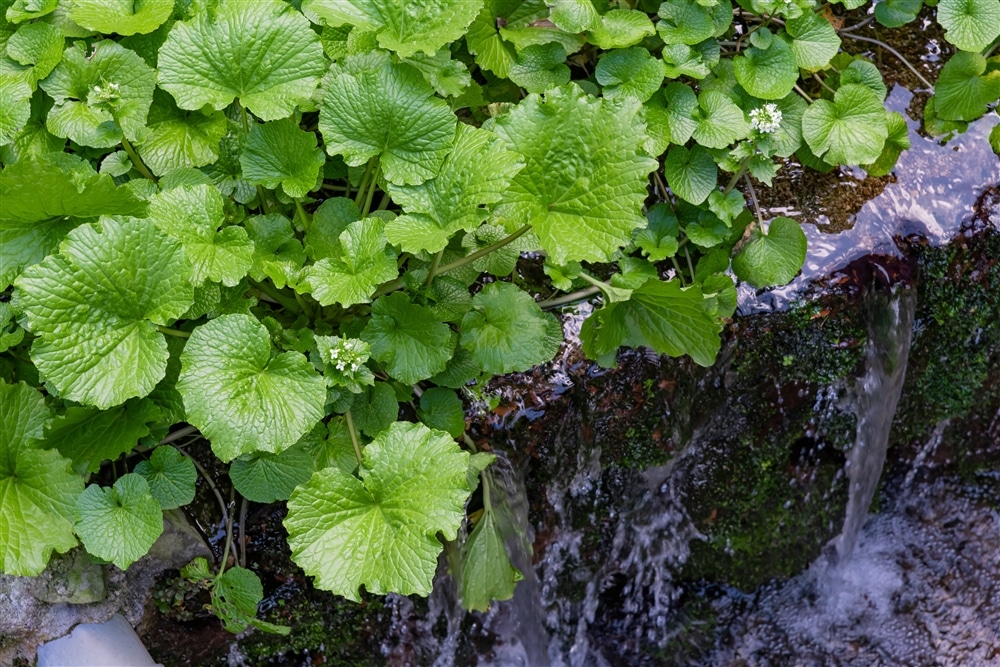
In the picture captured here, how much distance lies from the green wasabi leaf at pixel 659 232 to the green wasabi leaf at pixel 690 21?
44 cm

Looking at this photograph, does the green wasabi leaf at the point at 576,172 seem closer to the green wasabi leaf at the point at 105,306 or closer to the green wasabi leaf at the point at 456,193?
the green wasabi leaf at the point at 456,193

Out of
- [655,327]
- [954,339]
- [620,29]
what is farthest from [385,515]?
[954,339]

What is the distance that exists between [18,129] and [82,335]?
0.64 m

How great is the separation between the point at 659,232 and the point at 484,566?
37.5 inches

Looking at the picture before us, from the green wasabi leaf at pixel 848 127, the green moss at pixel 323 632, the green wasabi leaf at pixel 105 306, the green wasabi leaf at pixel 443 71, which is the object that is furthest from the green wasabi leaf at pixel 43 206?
the green wasabi leaf at pixel 848 127

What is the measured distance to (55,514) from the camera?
170 cm

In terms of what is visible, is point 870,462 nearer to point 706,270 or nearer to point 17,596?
point 706,270

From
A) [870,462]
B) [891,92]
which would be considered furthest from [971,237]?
[870,462]

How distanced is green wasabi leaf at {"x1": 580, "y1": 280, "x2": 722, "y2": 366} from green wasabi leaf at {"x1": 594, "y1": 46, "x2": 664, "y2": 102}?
565mm

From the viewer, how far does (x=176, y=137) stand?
6.26 ft

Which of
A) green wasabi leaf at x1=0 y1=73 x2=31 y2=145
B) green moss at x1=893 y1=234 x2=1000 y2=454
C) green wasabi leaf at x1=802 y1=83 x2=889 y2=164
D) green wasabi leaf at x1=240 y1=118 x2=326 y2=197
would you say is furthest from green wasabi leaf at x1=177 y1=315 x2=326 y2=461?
green moss at x1=893 y1=234 x2=1000 y2=454

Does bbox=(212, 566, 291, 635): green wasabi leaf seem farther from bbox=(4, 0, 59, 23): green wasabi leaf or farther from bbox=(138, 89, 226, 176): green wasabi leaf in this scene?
bbox=(4, 0, 59, 23): green wasabi leaf

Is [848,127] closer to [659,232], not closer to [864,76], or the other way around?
[864,76]

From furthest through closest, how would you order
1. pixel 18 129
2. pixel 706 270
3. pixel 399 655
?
pixel 399 655 → pixel 706 270 → pixel 18 129
